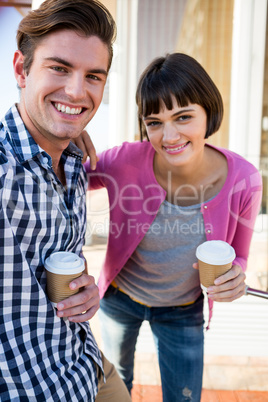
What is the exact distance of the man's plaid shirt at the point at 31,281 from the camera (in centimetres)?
118

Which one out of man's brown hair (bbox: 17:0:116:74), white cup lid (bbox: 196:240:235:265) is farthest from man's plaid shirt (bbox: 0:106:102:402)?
white cup lid (bbox: 196:240:235:265)

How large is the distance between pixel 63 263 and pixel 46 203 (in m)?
0.19

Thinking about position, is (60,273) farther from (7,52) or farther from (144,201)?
(7,52)

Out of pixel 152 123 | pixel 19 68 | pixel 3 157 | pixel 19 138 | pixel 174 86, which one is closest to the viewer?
pixel 3 157

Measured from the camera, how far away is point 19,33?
55.9 inches

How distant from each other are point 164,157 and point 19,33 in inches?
30.2

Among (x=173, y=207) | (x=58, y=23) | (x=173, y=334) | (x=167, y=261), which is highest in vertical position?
(x=58, y=23)

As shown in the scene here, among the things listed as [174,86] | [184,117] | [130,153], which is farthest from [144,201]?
[174,86]

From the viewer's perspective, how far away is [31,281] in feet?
4.01

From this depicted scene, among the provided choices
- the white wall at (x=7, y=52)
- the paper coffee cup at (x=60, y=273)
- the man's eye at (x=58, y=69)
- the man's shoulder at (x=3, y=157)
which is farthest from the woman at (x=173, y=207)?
the white wall at (x=7, y=52)

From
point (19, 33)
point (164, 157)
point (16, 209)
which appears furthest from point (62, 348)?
point (19, 33)

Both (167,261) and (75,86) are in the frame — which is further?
(167,261)

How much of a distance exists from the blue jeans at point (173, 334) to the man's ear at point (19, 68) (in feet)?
3.64

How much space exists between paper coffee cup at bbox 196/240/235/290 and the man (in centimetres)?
43
